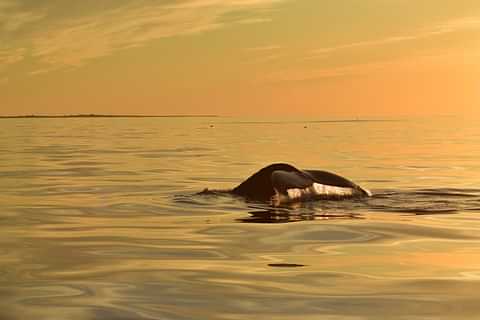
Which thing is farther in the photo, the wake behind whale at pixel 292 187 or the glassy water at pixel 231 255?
the wake behind whale at pixel 292 187

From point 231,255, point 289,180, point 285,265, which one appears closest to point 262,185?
point 289,180

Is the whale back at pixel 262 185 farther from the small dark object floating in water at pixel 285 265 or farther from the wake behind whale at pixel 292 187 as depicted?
the small dark object floating in water at pixel 285 265

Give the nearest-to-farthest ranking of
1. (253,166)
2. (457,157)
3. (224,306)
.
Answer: (224,306) → (253,166) → (457,157)

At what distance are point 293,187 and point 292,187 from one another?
21 millimetres

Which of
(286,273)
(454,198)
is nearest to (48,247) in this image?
(286,273)

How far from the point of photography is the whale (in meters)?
14.6

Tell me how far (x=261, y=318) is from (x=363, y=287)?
158 cm

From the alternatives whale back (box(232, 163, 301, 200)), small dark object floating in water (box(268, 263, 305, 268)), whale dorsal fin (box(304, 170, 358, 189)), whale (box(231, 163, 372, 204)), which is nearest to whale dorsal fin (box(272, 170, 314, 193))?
whale (box(231, 163, 372, 204))

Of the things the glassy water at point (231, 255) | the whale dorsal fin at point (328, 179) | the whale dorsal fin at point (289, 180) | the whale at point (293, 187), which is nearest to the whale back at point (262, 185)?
the whale at point (293, 187)

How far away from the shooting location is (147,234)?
35.3ft

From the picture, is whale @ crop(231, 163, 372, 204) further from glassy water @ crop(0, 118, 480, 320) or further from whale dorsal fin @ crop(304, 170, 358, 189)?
glassy water @ crop(0, 118, 480, 320)

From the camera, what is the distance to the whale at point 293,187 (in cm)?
1464

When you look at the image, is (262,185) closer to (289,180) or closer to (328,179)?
(289,180)

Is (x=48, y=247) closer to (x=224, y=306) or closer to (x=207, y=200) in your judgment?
(x=224, y=306)
